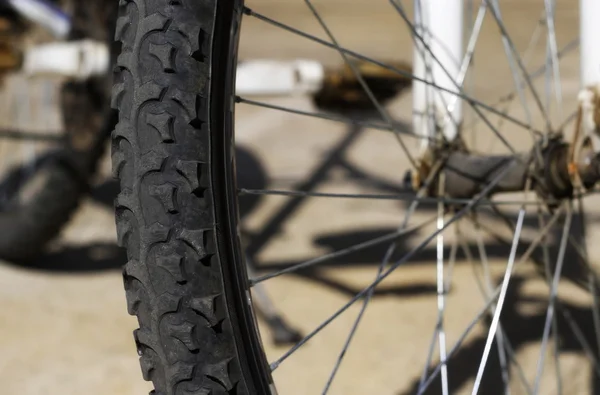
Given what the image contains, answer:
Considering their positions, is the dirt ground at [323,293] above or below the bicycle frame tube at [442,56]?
below

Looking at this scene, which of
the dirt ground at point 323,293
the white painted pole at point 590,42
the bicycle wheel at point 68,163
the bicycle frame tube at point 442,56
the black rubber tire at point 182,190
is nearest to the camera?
the black rubber tire at point 182,190

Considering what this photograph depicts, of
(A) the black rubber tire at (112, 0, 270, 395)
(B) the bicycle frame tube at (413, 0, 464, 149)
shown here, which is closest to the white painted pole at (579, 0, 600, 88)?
(B) the bicycle frame tube at (413, 0, 464, 149)

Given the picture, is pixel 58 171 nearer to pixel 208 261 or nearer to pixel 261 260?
pixel 261 260

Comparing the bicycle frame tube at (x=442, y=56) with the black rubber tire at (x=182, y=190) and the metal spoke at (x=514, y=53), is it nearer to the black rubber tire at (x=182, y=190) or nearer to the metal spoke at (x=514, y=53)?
the metal spoke at (x=514, y=53)

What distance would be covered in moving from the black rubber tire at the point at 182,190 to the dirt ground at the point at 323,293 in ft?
2.40

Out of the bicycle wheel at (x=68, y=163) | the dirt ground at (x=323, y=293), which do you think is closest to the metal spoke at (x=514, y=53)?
the dirt ground at (x=323, y=293)

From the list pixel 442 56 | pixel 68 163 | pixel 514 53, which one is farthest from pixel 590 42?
pixel 68 163

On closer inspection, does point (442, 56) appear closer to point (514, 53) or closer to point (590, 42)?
point (514, 53)

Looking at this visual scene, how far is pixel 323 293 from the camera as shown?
2115 mm

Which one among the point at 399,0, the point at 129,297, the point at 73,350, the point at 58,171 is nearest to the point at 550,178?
the point at 399,0

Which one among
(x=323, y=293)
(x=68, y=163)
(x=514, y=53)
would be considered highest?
(x=514, y=53)

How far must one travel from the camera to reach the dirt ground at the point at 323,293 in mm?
1731

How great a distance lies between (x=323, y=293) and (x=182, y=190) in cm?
121

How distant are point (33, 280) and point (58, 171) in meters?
0.29
